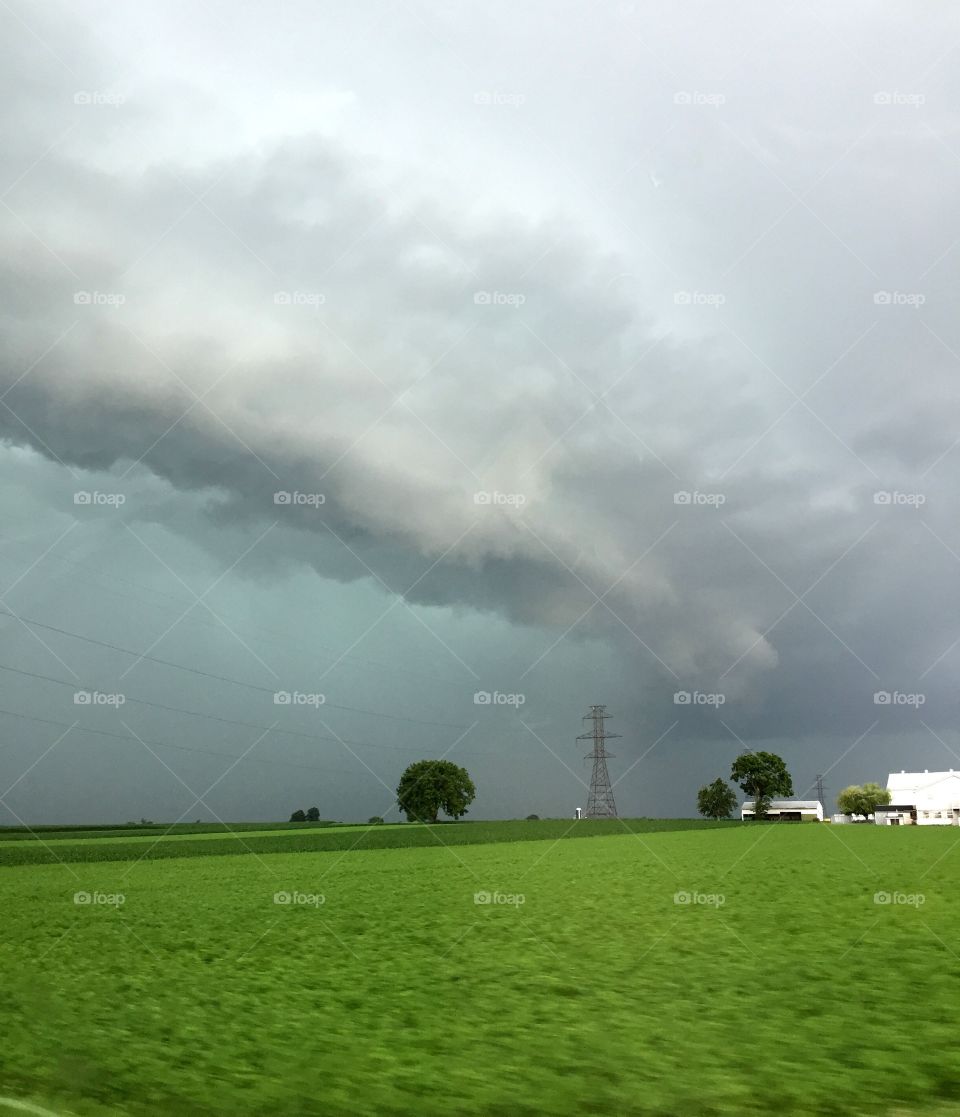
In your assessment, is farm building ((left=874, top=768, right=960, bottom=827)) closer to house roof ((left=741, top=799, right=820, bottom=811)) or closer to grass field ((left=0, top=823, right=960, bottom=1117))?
house roof ((left=741, top=799, right=820, bottom=811))

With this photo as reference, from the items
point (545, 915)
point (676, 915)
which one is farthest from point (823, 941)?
point (545, 915)

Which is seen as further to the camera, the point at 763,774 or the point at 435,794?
the point at 763,774

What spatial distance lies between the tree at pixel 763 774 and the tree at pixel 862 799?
1602 centimetres

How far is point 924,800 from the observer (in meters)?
146

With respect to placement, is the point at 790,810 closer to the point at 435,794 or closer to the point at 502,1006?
the point at 435,794

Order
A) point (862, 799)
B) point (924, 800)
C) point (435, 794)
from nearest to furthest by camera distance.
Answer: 1. point (435, 794)
2. point (924, 800)
3. point (862, 799)

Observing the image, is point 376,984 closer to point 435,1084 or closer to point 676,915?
point 435,1084

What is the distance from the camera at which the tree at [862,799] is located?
159m

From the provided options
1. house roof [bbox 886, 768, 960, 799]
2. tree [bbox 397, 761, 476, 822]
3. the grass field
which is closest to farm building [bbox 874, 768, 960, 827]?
house roof [bbox 886, 768, 960, 799]

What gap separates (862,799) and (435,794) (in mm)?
84104

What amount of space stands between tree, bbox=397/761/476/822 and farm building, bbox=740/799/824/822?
79.6 metres

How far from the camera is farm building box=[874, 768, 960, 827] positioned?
138 meters

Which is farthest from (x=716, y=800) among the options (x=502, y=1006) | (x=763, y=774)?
(x=502, y=1006)

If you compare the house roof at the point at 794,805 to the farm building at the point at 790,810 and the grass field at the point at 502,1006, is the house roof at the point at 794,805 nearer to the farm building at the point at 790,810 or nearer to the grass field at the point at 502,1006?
the farm building at the point at 790,810
